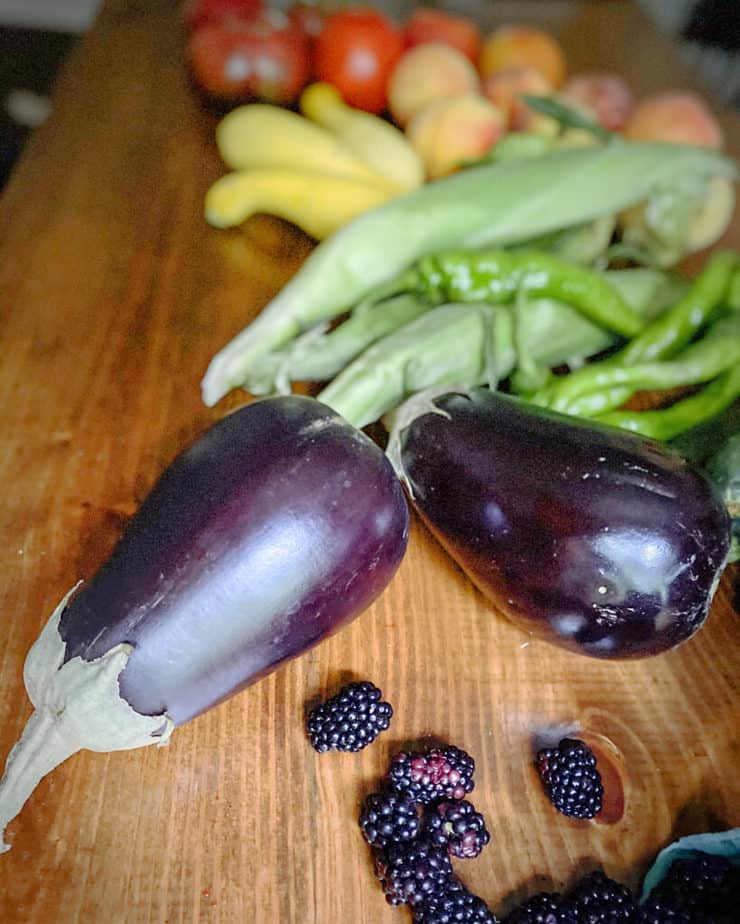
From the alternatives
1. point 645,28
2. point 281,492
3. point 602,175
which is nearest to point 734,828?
point 281,492

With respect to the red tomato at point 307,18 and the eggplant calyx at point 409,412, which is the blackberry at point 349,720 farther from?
the red tomato at point 307,18

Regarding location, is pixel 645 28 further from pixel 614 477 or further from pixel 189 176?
pixel 614 477

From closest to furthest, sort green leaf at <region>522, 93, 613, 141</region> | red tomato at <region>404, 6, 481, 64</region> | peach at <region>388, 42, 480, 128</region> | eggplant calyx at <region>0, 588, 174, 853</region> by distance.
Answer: eggplant calyx at <region>0, 588, 174, 853</region>, green leaf at <region>522, 93, 613, 141</region>, peach at <region>388, 42, 480, 128</region>, red tomato at <region>404, 6, 481, 64</region>

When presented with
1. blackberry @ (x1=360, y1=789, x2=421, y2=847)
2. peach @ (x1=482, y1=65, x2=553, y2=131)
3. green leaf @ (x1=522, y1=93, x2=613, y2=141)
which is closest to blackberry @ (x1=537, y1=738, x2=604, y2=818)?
blackberry @ (x1=360, y1=789, x2=421, y2=847)

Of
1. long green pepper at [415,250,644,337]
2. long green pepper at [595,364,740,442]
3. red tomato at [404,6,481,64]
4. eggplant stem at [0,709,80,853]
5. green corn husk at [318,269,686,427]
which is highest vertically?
red tomato at [404,6,481,64]

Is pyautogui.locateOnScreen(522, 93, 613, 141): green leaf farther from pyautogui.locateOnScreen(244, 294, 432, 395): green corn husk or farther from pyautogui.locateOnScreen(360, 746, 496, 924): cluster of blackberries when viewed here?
pyautogui.locateOnScreen(360, 746, 496, 924): cluster of blackberries

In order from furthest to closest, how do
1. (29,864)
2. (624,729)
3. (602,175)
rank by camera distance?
(602,175) → (624,729) → (29,864)
